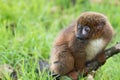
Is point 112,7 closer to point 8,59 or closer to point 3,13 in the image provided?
point 3,13

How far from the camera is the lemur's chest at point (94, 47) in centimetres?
561

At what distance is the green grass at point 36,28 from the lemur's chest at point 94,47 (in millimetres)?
519

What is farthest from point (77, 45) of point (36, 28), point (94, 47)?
point (36, 28)

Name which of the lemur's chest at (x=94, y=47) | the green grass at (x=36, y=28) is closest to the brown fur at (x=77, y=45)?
the lemur's chest at (x=94, y=47)

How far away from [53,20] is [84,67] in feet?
10.9

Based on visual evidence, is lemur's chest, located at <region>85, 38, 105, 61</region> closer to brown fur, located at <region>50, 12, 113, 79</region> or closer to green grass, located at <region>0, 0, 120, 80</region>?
brown fur, located at <region>50, 12, 113, 79</region>

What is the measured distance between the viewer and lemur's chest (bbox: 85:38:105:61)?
18.4ft

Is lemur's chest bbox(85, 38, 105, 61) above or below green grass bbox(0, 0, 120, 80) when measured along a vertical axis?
above

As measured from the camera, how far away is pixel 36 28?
8.06m

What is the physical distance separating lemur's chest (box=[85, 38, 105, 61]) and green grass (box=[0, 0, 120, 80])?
0.52 metres

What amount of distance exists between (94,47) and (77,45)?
0.21 meters

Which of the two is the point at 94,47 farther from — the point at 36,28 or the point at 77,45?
the point at 36,28

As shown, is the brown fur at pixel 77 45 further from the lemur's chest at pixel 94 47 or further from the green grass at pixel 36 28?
the green grass at pixel 36 28

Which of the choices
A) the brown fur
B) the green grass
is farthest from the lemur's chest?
the green grass
